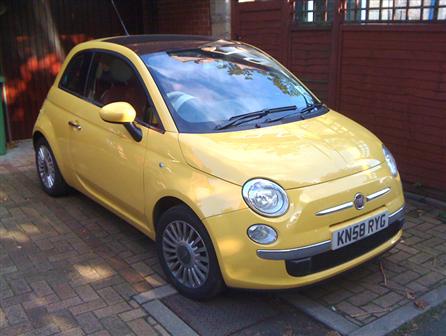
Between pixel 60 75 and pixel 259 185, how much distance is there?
305 cm

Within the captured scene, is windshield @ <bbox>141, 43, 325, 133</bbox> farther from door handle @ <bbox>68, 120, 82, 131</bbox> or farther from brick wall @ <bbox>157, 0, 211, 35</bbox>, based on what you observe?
brick wall @ <bbox>157, 0, 211, 35</bbox>

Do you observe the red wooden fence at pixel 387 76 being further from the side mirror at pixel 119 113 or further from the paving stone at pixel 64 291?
the paving stone at pixel 64 291

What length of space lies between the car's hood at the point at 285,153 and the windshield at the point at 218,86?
0.16 metres

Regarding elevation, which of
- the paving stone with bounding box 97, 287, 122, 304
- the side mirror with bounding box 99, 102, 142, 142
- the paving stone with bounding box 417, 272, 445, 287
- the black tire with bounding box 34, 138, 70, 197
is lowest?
the paving stone with bounding box 417, 272, 445, 287

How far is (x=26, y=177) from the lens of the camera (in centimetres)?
637

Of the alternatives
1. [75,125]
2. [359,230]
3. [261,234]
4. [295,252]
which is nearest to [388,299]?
[359,230]

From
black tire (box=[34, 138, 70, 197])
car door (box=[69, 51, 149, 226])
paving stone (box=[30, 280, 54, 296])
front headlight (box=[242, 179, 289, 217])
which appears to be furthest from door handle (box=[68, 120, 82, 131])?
front headlight (box=[242, 179, 289, 217])

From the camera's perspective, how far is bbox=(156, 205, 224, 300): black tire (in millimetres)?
3293

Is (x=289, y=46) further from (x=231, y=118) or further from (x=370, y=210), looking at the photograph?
(x=370, y=210)

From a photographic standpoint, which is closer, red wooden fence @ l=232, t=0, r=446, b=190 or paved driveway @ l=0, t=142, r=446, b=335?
paved driveway @ l=0, t=142, r=446, b=335

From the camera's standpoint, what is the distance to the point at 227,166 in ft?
10.7

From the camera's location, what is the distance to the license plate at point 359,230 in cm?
323

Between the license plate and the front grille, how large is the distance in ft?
0.15

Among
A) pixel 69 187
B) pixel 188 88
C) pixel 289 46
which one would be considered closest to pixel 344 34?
pixel 289 46
